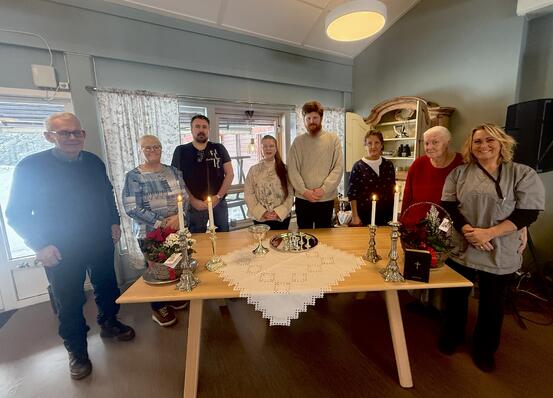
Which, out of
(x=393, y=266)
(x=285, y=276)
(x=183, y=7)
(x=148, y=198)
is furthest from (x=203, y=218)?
(x=183, y=7)

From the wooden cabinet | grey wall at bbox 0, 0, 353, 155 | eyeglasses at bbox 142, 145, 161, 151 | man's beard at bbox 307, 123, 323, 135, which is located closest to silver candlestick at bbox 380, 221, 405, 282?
man's beard at bbox 307, 123, 323, 135

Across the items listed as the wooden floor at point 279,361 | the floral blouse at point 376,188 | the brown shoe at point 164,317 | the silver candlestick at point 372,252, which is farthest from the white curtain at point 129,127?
the silver candlestick at point 372,252

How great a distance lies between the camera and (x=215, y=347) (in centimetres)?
171

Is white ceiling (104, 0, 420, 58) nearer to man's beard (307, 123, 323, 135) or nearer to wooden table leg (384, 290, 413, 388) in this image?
man's beard (307, 123, 323, 135)

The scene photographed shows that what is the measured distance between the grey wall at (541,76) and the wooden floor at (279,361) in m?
0.99

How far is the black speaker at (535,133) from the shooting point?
6.03ft

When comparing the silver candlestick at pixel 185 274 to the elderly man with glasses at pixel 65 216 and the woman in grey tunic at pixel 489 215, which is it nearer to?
the elderly man with glasses at pixel 65 216

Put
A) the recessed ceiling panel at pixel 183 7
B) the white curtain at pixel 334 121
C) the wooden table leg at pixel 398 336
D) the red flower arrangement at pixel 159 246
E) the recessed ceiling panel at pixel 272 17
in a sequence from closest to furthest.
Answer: the red flower arrangement at pixel 159 246
the wooden table leg at pixel 398 336
the recessed ceiling panel at pixel 183 7
the recessed ceiling panel at pixel 272 17
the white curtain at pixel 334 121

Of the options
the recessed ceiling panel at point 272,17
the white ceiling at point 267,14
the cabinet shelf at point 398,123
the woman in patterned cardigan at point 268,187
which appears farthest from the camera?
the cabinet shelf at point 398,123

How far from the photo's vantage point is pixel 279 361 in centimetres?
158

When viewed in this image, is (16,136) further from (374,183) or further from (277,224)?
(374,183)

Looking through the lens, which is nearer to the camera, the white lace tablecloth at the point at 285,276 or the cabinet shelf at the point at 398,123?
the white lace tablecloth at the point at 285,276

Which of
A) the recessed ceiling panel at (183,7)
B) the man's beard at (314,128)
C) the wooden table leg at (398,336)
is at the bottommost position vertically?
the wooden table leg at (398,336)

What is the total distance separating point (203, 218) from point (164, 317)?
0.85 meters
